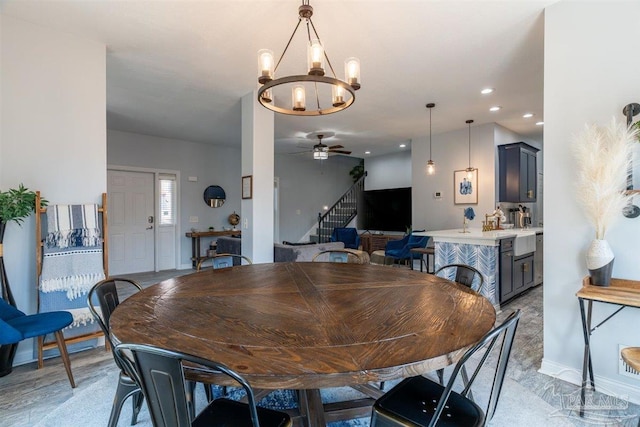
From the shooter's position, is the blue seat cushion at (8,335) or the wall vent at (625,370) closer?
the blue seat cushion at (8,335)

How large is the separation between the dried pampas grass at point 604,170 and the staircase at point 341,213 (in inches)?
282

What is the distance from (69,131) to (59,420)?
231 centimetres

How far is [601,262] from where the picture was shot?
81.5 inches

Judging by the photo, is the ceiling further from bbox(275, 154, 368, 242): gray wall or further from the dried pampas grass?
bbox(275, 154, 368, 242): gray wall

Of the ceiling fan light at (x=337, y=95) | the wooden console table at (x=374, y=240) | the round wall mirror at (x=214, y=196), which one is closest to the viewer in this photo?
the ceiling fan light at (x=337, y=95)

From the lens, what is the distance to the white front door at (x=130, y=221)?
6195 millimetres

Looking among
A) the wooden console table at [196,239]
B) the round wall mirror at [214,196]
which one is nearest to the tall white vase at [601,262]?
the wooden console table at [196,239]

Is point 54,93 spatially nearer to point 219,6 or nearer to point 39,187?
point 39,187

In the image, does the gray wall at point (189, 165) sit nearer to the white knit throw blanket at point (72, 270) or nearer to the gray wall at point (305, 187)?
the gray wall at point (305, 187)

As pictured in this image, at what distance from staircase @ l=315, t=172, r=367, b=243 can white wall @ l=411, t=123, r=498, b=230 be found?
2.56m

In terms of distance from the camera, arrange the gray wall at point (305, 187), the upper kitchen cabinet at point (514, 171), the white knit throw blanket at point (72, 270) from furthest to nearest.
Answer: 1. the gray wall at point (305, 187)
2. the upper kitchen cabinet at point (514, 171)
3. the white knit throw blanket at point (72, 270)

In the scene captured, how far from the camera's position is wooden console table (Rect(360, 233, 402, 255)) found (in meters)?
8.01

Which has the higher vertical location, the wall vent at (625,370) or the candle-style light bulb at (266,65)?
the candle-style light bulb at (266,65)

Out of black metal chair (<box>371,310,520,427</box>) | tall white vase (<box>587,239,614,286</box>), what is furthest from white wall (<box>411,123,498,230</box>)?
black metal chair (<box>371,310,520,427</box>)
